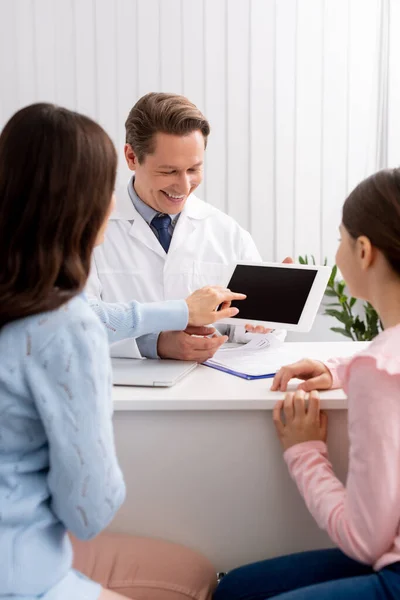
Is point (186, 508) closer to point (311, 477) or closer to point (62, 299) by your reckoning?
point (311, 477)

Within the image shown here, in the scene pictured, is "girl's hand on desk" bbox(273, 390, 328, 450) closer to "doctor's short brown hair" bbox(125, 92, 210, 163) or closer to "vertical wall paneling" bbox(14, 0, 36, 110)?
"doctor's short brown hair" bbox(125, 92, 210, 163)

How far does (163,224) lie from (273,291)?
2.00ft

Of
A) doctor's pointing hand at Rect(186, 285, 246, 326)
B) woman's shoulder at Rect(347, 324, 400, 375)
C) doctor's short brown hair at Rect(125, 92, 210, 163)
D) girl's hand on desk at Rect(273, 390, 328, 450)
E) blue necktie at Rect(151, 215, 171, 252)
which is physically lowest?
girl's hand on desk at Rect(273, 390, 328, 450)

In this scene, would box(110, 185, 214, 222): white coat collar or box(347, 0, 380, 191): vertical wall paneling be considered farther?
box(347, 0, 380, 191): vertical wall paneling

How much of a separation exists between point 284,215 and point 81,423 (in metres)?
2.51

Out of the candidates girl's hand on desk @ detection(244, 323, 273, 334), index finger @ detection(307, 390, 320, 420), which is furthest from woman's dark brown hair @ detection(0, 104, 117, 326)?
girl's hand on desk @ detection(244, 323, 273, 334)

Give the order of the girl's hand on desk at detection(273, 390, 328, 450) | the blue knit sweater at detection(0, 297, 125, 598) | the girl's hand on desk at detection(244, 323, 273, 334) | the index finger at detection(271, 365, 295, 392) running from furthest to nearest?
1. the girl's hand on desk at detection(244, 323, 273, 334)
2. the index finger at detection(271, 365, 295, 392)
3. the girl's hand on desk at detection(273, 390, 328, 450)
4. the blue knit sweater at detection(0, 297, 125, 598)

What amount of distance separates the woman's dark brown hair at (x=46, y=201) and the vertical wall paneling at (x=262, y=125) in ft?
7.73

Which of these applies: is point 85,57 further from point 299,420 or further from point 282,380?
point 299,420

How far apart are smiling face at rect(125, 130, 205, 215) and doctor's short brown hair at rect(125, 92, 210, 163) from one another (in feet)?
0.05

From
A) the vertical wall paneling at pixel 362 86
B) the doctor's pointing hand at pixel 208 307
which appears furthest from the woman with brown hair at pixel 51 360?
the vertical wall paneling at pixel 362 86

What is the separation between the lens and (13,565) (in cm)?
86

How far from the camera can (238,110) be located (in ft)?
10.4

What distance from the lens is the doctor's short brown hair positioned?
1.90m
